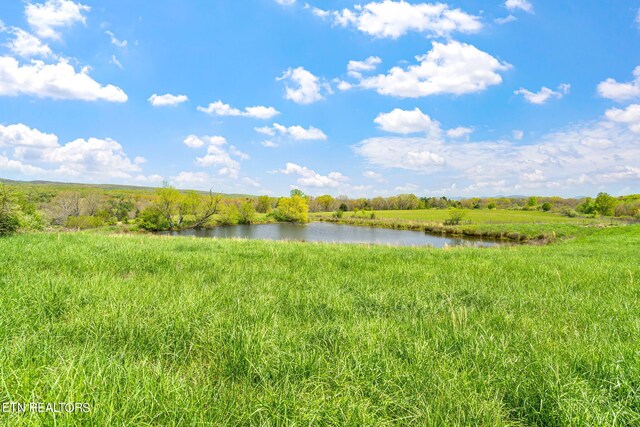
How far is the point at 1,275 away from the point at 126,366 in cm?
530

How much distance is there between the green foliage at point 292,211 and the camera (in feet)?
276

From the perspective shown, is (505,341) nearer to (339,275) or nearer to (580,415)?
(580,415)

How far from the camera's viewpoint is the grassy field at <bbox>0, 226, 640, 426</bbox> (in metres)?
2.02

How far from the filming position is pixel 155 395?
82.7 inches

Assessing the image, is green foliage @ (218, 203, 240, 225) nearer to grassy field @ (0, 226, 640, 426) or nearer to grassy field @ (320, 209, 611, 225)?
grassy field @ (320, 209, 611, 225)

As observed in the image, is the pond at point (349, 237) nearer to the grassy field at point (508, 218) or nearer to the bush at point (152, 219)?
the bush at point (152, 219)

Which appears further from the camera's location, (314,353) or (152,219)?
(152,219)

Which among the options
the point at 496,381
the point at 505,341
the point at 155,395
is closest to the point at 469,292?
the point at 505,341

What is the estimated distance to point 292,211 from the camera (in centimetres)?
8406

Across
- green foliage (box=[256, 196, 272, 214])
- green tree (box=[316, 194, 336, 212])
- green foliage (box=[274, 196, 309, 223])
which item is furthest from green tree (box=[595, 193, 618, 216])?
green tree (box=[316, 194, 336, 212])

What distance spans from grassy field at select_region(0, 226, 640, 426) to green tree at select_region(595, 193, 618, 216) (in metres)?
85.7

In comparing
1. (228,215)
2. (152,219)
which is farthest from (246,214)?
(152,219)

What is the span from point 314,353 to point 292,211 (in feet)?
268

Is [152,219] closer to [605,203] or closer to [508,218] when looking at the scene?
[508,218]
